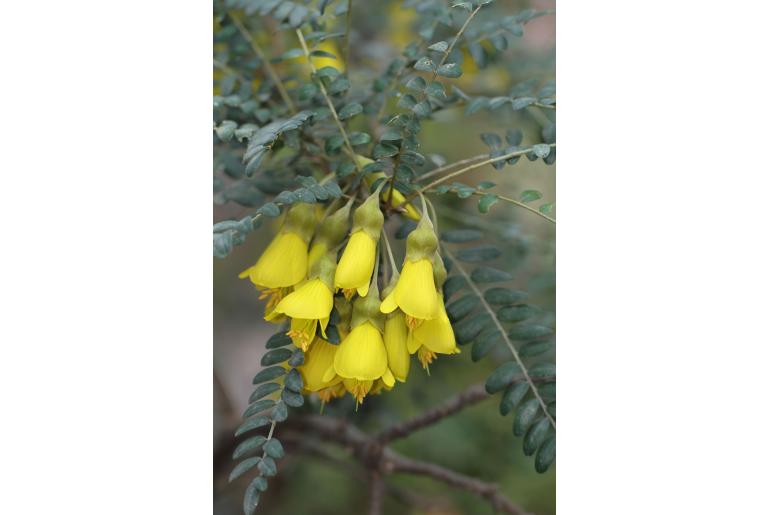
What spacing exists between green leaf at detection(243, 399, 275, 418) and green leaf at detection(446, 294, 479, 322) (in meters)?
0.21

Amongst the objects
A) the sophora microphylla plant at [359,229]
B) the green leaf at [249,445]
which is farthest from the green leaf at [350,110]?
the green leaf at [249,445]

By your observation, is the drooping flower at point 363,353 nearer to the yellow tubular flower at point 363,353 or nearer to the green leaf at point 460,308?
the yellow tubular flower at point 363,353

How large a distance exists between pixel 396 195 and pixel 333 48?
19.6 inches

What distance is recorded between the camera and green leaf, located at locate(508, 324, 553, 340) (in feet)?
2.62

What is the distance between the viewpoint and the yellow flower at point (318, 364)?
716 millimetres

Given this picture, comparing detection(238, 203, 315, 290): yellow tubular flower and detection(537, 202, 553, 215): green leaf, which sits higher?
detection(238, 203, 315, 290): yellow tubular flower

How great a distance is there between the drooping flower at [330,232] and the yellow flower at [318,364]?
7cm

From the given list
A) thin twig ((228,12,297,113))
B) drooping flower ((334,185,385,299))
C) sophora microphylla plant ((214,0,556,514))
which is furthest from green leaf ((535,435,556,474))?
thin twig ((228,12,297,113))

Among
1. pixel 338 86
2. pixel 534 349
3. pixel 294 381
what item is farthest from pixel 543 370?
pixel 338 86

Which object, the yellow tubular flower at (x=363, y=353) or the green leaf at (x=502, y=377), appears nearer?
the yellow tubular flower at (x=363, y=353)

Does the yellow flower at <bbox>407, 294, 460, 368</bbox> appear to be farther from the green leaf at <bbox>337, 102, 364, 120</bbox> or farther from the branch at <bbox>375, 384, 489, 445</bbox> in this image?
the branch at <bbox>375, 384, 489, 445</bbox>

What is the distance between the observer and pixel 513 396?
30.3 inches
